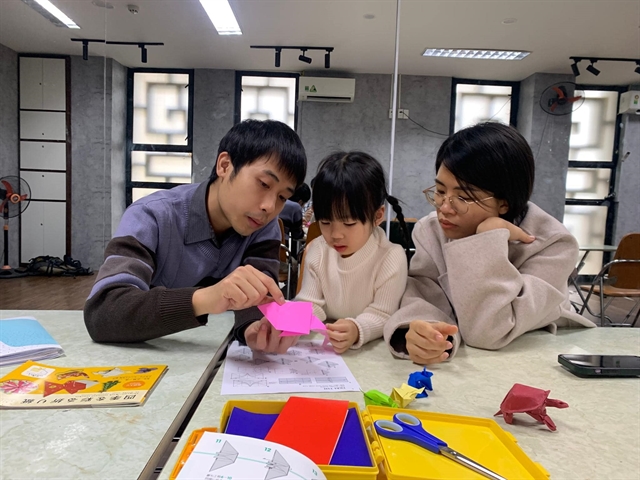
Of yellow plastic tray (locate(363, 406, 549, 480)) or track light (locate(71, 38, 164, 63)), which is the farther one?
track light (locate(71, 38, 164, 63))

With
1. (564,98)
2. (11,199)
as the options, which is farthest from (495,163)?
(11,199)

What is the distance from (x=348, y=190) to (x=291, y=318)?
476 millimetres

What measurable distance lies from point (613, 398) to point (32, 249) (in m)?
4.45

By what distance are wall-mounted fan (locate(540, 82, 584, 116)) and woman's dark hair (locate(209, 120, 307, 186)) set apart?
3559 mm

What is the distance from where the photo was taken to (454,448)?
519mm

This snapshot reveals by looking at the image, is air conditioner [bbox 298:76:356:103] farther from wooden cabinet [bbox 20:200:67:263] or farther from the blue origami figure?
the blue origami figure

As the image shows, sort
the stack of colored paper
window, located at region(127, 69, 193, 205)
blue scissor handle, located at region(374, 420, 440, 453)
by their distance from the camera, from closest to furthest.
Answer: blue scissor handle, located at region(374, 420, 440, 453) → the stack of colored paper → window, located at region(127, 69, 193, 205)

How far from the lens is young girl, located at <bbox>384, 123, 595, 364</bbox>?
0.94 metres

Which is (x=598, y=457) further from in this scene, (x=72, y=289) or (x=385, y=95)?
(x=72, y=289)

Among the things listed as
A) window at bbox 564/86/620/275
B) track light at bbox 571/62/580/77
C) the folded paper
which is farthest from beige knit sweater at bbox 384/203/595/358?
track light at bbox 571/62/580/77

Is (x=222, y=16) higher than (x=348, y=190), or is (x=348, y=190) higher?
(x=222, y=16)

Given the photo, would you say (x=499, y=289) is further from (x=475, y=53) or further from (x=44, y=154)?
(x=44, y=154)

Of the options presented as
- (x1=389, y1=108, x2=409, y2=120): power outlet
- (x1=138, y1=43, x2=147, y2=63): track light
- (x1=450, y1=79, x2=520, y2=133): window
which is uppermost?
(x1=138, y1=43, x2=147, y2=63): track light

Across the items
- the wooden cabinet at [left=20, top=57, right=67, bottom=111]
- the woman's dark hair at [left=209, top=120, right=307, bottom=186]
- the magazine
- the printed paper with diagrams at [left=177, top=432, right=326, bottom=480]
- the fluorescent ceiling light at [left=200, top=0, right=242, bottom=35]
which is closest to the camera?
the printed paper with diagrams at [left=177, top=432, right=326, bottom=480]
